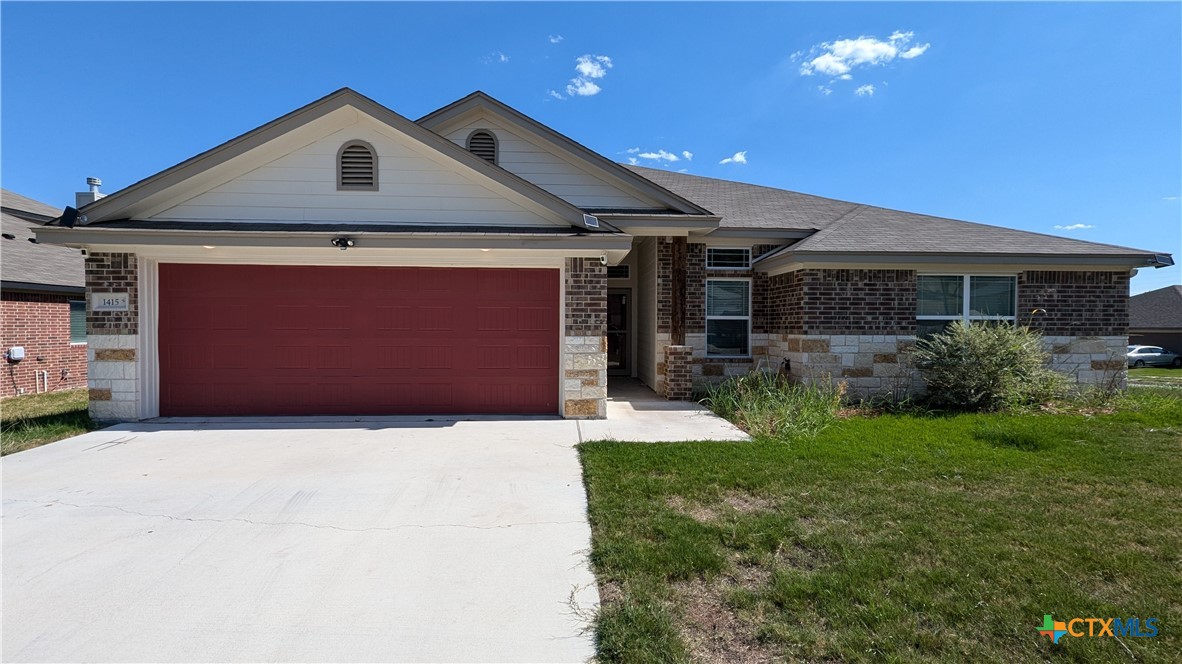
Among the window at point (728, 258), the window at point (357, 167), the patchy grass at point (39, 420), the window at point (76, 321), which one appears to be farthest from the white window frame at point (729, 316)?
the window at point (76, 321)

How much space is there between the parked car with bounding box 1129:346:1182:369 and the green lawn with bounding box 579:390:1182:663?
34.4m

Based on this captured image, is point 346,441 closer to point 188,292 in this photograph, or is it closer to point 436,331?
point 436,331

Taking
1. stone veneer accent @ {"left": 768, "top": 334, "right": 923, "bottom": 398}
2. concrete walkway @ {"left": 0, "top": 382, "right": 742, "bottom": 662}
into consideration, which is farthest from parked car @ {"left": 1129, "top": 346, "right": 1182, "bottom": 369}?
concrete walkway @ {"left": 0, "top": 382, "right": 742, "bottom": 662}

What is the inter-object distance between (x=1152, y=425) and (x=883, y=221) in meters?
5.64

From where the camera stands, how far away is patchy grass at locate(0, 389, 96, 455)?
6749 mm

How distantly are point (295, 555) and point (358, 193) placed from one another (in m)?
6.04

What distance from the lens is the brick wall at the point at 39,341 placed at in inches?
436

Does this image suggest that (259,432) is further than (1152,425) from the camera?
No

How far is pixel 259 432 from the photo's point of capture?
729 centimetres

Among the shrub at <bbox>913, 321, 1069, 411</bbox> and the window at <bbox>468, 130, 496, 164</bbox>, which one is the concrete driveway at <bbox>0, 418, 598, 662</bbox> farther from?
the shrub at <bbox>913, 321, 1069, 411</bbox>

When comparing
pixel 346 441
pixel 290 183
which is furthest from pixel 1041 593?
pixel 290 183

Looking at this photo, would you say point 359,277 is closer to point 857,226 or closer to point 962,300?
point 857,226

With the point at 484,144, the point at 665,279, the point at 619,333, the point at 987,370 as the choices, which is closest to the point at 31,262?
the point at 484,144

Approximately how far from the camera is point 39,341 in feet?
38.5
